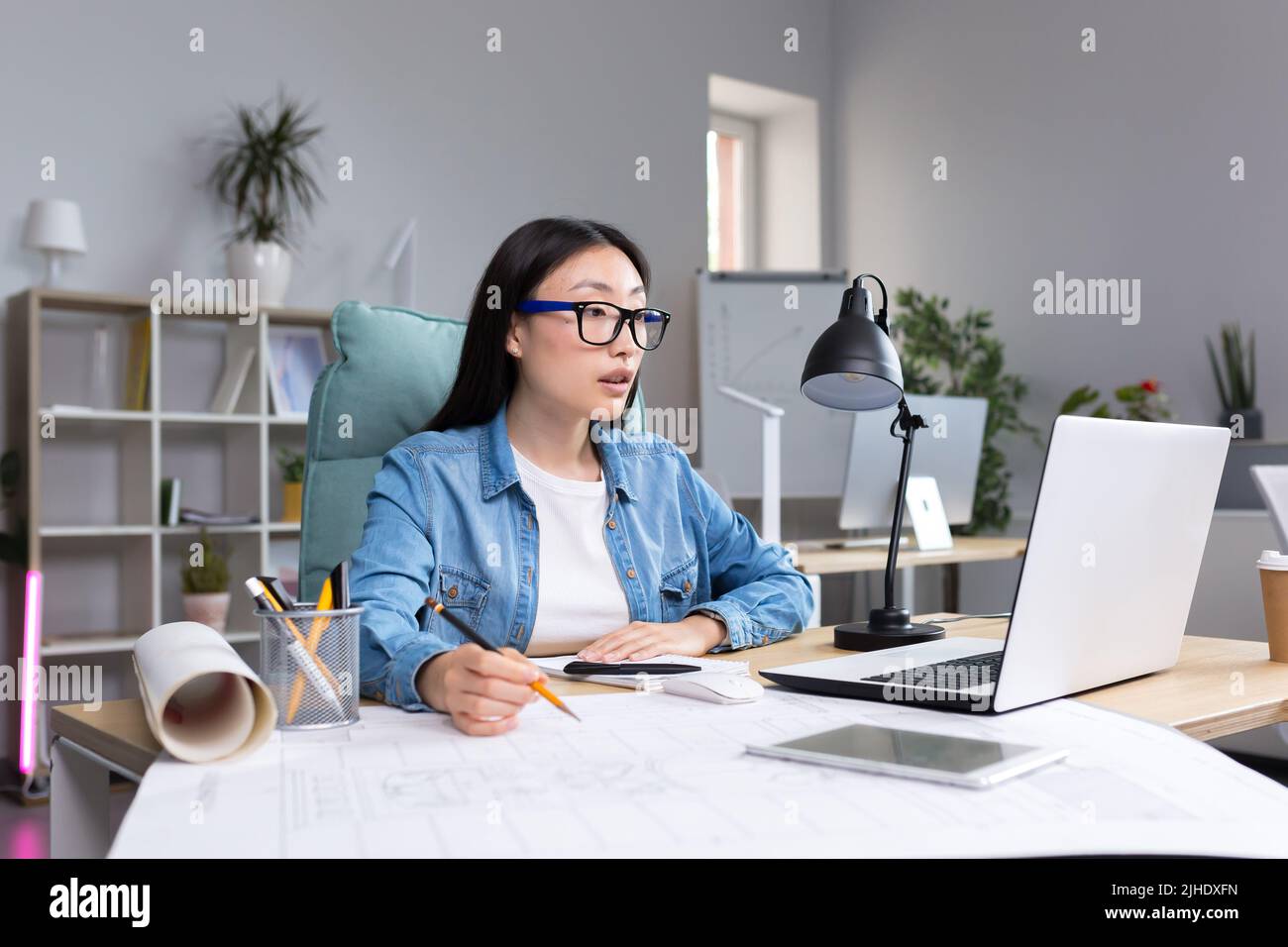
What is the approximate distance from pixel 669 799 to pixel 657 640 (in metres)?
0.56

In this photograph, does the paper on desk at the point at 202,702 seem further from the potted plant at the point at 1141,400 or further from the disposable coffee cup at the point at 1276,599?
the potted plant at the point at 1141,400

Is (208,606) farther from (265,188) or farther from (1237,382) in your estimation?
(1237,382)

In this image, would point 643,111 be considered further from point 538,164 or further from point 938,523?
point 938,523

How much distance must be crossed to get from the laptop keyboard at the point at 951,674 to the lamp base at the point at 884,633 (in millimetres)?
180

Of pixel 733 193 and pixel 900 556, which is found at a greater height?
pixel 733 193

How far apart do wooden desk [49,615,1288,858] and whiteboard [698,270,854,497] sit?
3.44 metres

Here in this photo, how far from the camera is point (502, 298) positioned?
1564 mm

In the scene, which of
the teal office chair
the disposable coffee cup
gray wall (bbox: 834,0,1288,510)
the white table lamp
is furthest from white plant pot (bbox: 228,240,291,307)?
the disposable coffee cup

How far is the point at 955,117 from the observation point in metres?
4.87

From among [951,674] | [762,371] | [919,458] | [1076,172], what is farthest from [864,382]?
[1076,172]

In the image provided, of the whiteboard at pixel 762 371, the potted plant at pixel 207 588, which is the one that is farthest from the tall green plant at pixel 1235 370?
the potted plant at pixel 207 588

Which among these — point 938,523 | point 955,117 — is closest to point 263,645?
point 938,523

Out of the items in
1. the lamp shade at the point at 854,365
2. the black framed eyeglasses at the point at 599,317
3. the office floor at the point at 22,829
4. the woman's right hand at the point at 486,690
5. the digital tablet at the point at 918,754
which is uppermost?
the black framed eyeglasses at the point at 599,317

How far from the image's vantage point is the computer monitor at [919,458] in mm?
3377
